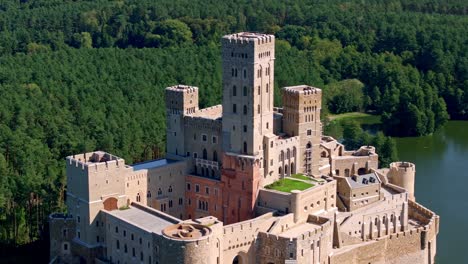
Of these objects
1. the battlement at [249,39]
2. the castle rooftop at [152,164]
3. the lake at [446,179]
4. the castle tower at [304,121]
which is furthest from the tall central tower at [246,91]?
the lake at [446,179]

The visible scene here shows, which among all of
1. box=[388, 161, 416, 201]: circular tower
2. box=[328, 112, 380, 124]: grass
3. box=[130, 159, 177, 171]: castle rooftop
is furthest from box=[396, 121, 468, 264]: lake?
box=[130, 159, 177, 171]: castle rooftop

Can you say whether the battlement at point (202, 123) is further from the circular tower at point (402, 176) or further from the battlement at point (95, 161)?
the circular tower at point (402, 176)

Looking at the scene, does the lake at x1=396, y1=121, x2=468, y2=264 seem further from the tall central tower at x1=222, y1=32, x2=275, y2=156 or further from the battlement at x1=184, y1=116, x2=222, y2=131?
the battlement at x1=184, y1=116, x2=222, y2=131

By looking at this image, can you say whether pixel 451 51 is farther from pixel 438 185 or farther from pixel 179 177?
pixel 179 177

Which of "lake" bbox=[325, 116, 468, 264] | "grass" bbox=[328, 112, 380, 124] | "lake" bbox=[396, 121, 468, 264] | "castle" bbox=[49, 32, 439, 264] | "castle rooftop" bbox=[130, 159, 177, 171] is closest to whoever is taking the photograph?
"castle" bbox=[49, 32, 439, 264]

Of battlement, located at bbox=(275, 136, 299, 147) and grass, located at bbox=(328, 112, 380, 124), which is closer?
battlement, located at bbox=(275, 136, 299, 147)

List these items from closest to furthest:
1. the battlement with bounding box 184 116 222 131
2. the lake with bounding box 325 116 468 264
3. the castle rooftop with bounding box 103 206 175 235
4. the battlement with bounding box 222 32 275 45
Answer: the castle rooftop with bounding box 103 206 175 235 → the battlement with bounding box 222 32 275 45 → the battlement with bounding box 184 116 222 131 → the lake with bounding box 325 116 468 264

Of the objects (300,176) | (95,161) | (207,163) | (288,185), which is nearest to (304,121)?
(300,176)
